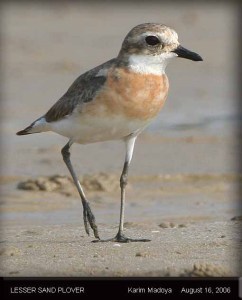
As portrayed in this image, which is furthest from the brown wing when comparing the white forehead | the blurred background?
the blurred background

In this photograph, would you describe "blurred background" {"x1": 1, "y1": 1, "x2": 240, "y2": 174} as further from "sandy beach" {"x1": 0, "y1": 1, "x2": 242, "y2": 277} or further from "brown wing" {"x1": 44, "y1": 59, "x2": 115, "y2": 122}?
"brown wing" {"x1": 44, "y1": 59, "x2": 115, "y2": 122}

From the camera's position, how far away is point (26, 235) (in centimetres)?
889

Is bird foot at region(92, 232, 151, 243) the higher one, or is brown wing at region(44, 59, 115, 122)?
brown wing at region(44, 59, 115, 122)

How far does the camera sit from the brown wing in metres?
8.38

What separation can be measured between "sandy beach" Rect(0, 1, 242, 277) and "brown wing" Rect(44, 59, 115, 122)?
1095 millimetres

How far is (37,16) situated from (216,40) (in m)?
4.86

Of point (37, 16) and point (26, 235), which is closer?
point (26, 235)

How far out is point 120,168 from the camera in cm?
1246

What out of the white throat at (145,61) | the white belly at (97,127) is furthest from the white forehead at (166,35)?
the white belly at (97,127)

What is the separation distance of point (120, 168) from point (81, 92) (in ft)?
13.0

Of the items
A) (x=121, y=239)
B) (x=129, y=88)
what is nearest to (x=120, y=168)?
(x=121, y=239)

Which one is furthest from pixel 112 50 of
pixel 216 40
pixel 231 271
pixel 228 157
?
pixel 231 271

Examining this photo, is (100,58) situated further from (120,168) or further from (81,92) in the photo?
(81,92)

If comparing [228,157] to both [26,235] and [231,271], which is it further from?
[231,271]
